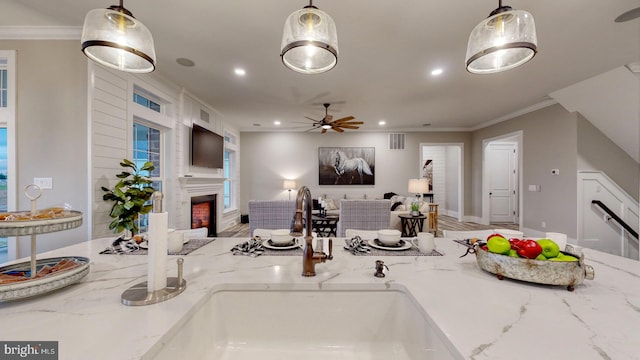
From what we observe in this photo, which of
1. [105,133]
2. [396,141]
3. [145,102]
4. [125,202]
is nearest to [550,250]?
[125,202]

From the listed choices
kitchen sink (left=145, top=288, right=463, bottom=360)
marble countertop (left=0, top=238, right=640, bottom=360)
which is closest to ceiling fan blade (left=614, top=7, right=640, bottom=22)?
marble countertop (left=0, top=238, right=640, bottom=360)

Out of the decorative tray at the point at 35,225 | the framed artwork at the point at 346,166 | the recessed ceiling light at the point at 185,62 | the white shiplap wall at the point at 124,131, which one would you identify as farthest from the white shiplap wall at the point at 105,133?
the framed artwork at the point at 346,166

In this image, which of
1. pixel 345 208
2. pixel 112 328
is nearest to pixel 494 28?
pixel 112 328

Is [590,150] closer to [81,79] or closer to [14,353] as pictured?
[14,353]

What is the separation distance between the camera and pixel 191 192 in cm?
424

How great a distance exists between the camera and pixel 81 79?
2473 millimetres

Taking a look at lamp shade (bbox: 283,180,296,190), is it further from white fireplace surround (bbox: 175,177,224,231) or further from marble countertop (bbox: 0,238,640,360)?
marble countertop (bbox: 0,238,640,360)

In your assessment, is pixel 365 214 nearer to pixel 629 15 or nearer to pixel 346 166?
pixel 629 15

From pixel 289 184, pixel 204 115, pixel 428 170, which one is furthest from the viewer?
pixel 428 170

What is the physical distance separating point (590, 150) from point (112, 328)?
620 cm

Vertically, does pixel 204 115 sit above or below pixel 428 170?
above

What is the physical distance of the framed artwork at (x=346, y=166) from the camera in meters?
6.72

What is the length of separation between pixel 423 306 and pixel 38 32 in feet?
13.4

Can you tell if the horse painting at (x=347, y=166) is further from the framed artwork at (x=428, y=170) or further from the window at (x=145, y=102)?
the window at (x=145, y=102)
